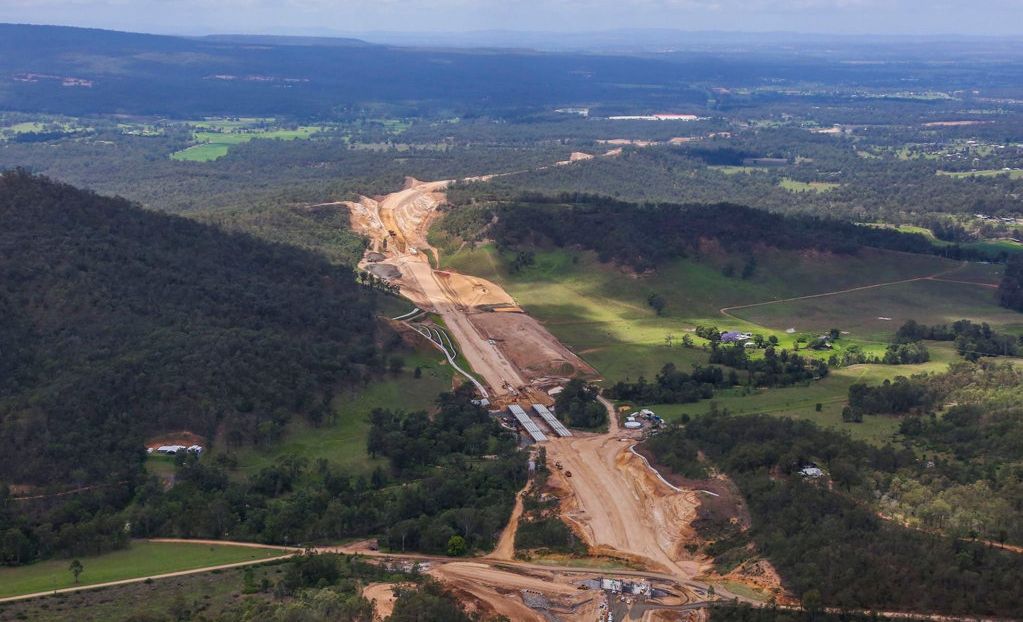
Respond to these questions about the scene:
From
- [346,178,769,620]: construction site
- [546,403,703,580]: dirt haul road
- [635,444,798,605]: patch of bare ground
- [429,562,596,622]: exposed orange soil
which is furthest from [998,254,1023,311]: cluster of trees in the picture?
[429,562,596,622]: exposed orange soil

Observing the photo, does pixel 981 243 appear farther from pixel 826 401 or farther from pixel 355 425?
pixel 355 425

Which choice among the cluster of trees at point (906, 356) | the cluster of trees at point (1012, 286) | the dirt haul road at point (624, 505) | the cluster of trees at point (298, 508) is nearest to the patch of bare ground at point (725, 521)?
the dirt haul road at point (624, 505)

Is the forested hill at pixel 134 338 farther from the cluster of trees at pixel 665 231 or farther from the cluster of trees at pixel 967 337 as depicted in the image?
the cluster of trees at pixel 967 337

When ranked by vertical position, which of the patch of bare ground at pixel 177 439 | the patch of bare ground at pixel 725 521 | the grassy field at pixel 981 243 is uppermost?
the grassy field at pixel 981 243

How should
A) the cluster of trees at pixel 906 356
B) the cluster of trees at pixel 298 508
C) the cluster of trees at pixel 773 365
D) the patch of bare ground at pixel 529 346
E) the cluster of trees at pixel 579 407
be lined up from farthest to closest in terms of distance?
1. the patch of bare ground at pixel 529 346
2. the cluster of trees at pixel 906 356
3. the cluster of trees at pixel 773 365
4. the cluster of trees at pixel 579 407
5. the cluster of trees at pixel 298 508

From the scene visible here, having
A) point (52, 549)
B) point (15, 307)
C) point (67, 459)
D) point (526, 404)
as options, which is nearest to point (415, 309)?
point (526, 404)

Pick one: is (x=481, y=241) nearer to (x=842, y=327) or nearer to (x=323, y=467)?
(x=842, y=327)

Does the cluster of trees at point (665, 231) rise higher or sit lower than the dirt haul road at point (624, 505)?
higher

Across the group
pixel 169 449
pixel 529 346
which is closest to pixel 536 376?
pixel 529 346
